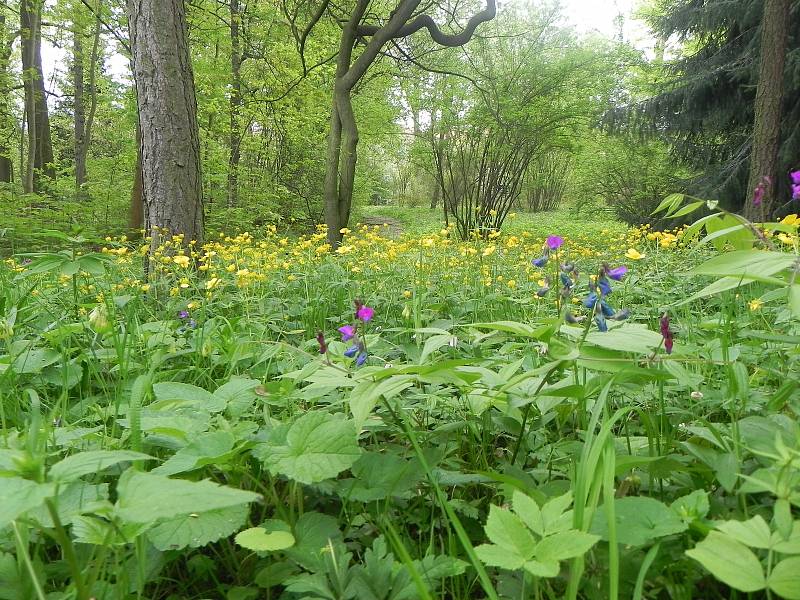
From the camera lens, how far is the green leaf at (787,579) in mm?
549

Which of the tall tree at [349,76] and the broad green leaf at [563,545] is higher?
the tall tree at [349,76]

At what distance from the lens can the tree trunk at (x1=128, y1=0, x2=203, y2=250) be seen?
136 inches

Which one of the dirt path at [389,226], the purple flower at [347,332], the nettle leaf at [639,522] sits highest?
the dirt path at [389,226]

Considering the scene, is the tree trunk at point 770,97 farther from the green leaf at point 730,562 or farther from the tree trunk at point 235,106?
the tree trunk at point 235,106

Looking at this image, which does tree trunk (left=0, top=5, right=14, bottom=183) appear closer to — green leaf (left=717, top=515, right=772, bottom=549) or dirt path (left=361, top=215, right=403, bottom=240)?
dirt path (left=361, top=215, right=403, bottom=240)

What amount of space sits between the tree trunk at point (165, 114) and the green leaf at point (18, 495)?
121 inches

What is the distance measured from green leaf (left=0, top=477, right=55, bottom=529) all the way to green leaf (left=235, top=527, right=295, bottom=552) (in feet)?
1.00

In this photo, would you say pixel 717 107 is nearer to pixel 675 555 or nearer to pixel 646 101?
pixel 646 101

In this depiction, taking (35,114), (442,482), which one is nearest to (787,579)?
(442,482)

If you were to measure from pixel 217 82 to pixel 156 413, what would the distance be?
36.7 feet

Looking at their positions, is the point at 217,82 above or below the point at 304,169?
above

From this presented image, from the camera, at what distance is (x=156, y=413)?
1.06m

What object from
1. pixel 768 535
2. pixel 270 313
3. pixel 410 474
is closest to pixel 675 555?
pixel 768 535

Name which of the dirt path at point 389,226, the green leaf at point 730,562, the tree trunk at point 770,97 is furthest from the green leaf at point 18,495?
the dirt path at point 389,226
